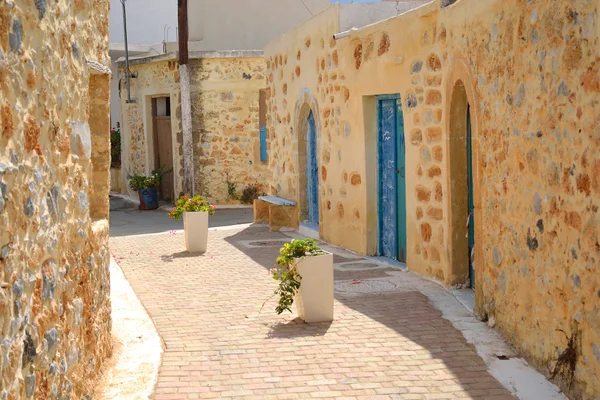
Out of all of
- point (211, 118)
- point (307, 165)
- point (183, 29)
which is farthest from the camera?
point (211, 118)

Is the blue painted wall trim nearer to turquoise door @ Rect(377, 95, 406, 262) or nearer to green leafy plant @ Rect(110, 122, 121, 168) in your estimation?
green leafy plant @ Rect(110, 122, 121, 168)

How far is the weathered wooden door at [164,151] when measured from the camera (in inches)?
712

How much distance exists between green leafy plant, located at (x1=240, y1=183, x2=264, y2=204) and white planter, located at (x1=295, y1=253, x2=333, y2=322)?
34.9 ft

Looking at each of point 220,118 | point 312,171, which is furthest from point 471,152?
point 220,118

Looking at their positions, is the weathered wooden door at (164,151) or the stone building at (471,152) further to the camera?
the weathered wooden door at (164,151)

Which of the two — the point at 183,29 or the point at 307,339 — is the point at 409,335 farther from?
the point at 183,29

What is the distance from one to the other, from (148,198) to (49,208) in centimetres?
1385

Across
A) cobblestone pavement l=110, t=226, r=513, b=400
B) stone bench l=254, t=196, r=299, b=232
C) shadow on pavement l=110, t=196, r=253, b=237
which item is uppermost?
stone bench l=254, t=196, r=299, b=232

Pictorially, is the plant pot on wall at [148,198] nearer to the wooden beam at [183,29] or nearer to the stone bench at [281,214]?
the wooden beam at [183,29]

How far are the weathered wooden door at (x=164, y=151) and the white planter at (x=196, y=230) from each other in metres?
7.51

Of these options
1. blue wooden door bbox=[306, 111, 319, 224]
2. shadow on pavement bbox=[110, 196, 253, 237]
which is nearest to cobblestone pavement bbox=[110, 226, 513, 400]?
blue wooden door bbox=[306, 111, 319, 224]

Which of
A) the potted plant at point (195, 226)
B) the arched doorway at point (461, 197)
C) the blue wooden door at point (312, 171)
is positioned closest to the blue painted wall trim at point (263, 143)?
the blue wooden door at point (312, 171)

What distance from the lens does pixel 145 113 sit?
725 inches

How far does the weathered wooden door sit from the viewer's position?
18.1 m
